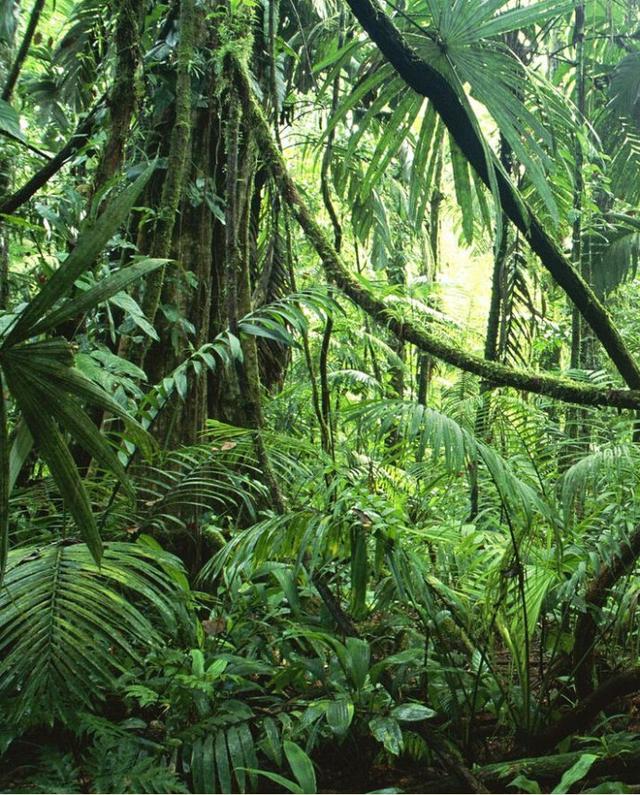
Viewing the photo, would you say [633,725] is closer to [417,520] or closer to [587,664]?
[587,664]

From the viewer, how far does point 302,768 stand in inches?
65.1

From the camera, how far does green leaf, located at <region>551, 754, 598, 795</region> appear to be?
63.0 inches

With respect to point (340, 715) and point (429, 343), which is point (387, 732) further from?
point (429, 343)

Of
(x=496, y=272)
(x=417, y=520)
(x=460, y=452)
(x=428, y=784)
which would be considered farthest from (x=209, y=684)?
(x=496, y=272)

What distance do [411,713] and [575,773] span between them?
0.41m

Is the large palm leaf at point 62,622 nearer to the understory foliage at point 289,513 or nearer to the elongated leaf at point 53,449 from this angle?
the understory foliage at point 289,513

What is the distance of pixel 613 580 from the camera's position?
220 cm

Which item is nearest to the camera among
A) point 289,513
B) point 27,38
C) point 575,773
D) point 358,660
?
point 575,773

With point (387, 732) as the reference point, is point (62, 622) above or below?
above

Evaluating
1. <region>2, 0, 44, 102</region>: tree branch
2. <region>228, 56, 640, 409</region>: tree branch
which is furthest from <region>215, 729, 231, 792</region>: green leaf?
<region>2, 0, 44, 102</region>: tree branch

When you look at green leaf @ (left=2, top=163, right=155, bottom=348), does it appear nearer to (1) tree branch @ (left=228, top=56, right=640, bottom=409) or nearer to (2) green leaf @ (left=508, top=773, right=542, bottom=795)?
(1) tree branch @ (left=228, top=56, right=640, bottom=409)

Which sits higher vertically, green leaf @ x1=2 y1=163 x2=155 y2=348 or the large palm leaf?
green leaf @ x1=2 y1=163 x2=155 y2=348

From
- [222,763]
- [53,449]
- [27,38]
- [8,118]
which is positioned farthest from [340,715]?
[27,38]

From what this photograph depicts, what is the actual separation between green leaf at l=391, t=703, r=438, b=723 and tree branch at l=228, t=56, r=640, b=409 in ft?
3.54
